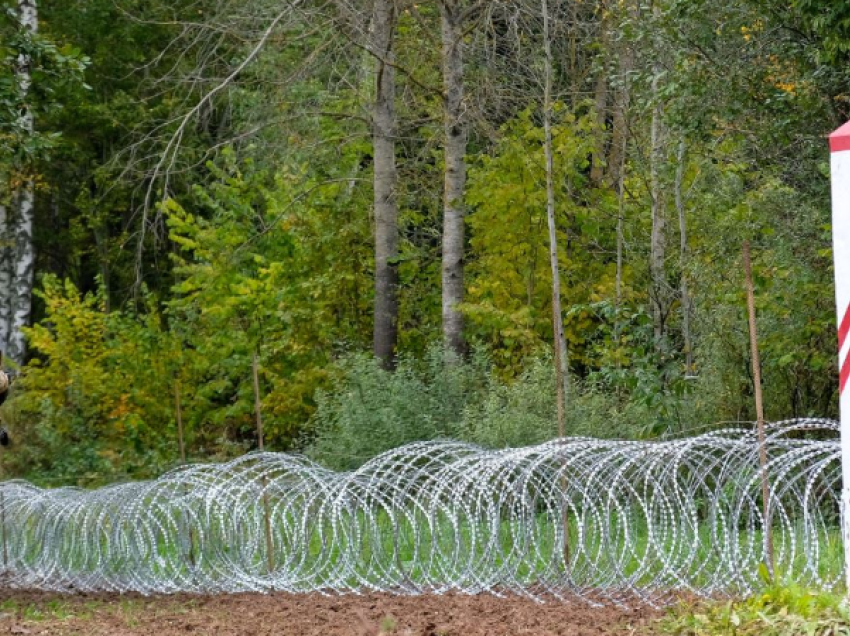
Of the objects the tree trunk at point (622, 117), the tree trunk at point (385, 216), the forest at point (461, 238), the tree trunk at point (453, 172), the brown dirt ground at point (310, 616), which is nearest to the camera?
the brown dirt ground at point (310, 616)

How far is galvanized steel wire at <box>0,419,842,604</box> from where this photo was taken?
10.6 meters

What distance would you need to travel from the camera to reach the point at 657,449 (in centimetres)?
1077

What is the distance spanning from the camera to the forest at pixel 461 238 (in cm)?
1547

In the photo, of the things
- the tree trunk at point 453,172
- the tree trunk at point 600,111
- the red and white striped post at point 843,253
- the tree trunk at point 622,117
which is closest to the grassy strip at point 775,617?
the red and white striped post at point 843,253

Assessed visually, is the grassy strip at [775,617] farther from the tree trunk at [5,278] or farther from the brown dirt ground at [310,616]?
the tree trunk at [5,278]

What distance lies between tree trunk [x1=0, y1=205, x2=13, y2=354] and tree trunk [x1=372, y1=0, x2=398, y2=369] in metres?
9.13

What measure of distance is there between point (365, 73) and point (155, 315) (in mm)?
5859

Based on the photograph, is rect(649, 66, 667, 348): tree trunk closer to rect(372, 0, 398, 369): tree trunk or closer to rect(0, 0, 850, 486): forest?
rect(0, 0, 850, 486): forest

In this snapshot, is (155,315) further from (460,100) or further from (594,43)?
(594,43)

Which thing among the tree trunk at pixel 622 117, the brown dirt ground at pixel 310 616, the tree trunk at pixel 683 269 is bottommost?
the brown dirt ground at pixel 310 616

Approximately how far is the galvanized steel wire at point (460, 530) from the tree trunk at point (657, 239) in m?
3.60

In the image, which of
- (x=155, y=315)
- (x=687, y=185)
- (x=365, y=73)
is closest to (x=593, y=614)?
(x=687, y=185)

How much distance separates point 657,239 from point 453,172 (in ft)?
11.3

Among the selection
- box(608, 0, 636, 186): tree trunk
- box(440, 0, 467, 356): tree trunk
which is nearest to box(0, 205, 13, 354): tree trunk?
box(440, 0, 467, 356): tree trunk
